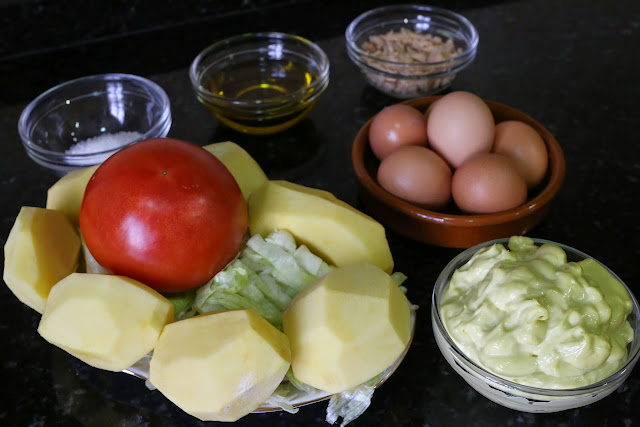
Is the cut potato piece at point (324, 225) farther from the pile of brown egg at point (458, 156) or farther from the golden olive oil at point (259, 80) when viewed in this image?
the golden olive oil at point (259, 80)

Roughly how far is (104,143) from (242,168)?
14.3 inches

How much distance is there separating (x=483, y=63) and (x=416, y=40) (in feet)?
0.69

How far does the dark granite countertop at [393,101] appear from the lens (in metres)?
0.86

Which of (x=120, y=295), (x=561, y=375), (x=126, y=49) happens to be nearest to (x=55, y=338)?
(x=120, y=295)

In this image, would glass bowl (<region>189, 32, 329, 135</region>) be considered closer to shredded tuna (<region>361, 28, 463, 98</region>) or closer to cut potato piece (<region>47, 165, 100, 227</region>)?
shredded tuna (<region>361, 28, 463, 98</region>)

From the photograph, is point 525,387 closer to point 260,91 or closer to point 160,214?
point 160,214

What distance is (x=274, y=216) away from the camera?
930mm

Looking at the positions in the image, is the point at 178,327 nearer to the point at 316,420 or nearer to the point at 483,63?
the point at 316,420

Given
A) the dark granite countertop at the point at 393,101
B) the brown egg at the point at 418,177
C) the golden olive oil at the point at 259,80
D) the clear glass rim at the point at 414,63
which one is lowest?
the dark granite countertop at the point at 393,101

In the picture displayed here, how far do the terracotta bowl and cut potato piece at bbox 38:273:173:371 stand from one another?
1.35ft

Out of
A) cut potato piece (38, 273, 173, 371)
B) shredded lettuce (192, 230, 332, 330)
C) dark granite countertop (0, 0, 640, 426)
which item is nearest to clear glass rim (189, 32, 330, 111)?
dark granite countertop (0, 0, 640, 426)

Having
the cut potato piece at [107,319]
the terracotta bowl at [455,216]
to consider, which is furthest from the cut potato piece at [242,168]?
the cut potato piece at [107,319]

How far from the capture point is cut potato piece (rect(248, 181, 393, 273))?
0.91 meters

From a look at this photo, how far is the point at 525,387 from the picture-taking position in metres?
0.74
